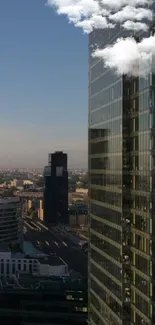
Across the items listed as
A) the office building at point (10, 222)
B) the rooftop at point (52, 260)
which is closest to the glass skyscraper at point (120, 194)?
the rooftop at point (52, 260)

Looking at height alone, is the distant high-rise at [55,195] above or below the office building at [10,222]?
above

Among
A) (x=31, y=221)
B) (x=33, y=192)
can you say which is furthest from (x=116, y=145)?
(x=31, y=221)

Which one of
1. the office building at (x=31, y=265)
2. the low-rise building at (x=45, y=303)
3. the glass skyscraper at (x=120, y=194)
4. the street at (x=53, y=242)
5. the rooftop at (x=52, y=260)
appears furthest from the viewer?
the street at (x=53, y=242)

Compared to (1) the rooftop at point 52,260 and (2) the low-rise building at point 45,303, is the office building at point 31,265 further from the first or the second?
(2) the low-rise building at point 45,303

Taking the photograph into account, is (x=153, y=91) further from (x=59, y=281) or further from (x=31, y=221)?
(x=31, y=221)

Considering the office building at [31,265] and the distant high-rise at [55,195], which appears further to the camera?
the distant high-rise at [55,195]

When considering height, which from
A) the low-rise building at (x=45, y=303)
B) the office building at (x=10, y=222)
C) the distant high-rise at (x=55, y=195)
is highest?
the distant high-rise at (x=55, y=195)

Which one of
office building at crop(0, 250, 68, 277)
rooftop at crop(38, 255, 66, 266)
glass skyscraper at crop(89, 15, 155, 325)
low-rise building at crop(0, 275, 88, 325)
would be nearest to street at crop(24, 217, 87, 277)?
rooftop at crop(38, 255, 66, 266)
